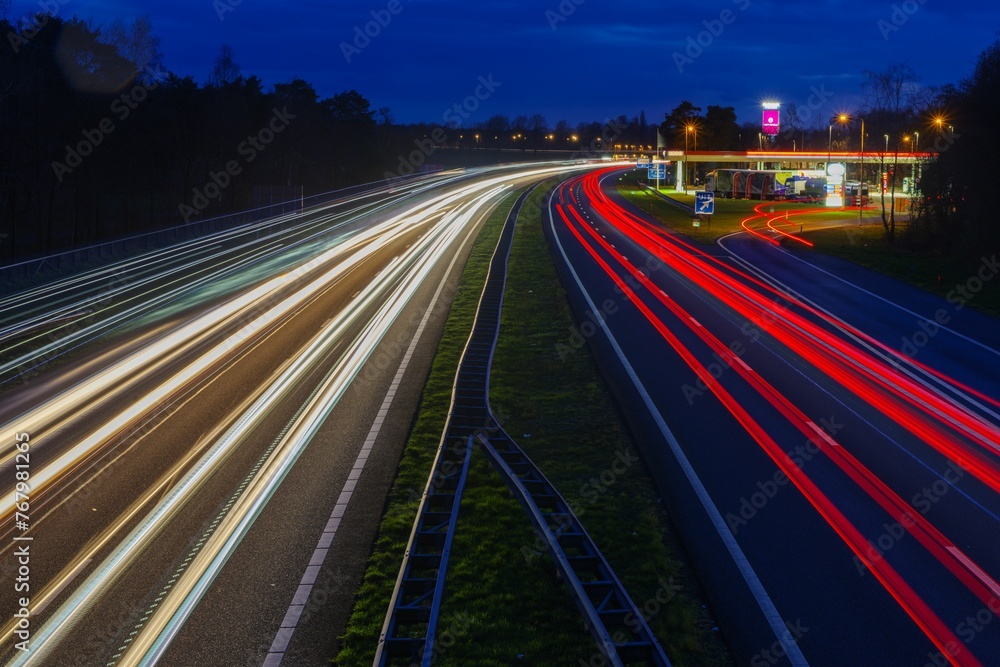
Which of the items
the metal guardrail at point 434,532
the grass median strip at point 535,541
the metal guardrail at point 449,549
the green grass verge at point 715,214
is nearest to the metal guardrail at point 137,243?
the metal guardrail at point 434,532

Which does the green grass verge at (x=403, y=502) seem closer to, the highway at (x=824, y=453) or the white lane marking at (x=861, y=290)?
the highway at (x=824, y=453)

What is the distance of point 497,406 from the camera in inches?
665

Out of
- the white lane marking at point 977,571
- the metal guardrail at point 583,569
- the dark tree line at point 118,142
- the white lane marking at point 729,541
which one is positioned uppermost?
the dark tree line at point 118,142

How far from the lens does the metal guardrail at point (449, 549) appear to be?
7.84 meters

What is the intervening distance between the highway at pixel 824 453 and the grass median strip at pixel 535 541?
0.53 m

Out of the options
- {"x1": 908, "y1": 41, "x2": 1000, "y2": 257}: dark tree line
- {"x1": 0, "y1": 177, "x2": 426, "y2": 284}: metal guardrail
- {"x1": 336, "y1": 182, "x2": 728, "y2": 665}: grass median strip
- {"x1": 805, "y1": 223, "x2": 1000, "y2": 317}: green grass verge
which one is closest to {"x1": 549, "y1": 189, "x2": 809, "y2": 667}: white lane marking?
{"x1": 336, "y1": 182, "x2": 728, "y2": 665}: grass median strip

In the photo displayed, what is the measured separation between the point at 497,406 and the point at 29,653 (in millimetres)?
10139

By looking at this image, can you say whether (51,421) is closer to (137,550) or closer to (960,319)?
(137,550)

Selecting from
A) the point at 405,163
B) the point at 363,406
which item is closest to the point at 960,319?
the point at 363,406

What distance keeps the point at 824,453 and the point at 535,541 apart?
636 cm

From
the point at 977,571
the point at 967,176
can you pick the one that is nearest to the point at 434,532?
the point at 977,571

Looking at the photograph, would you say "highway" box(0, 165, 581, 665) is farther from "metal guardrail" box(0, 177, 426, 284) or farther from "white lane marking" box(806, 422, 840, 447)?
"white lane marking" box(806, 422, 840, 447)

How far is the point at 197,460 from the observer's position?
13141 mm

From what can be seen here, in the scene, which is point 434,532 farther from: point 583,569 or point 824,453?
point 824,453
